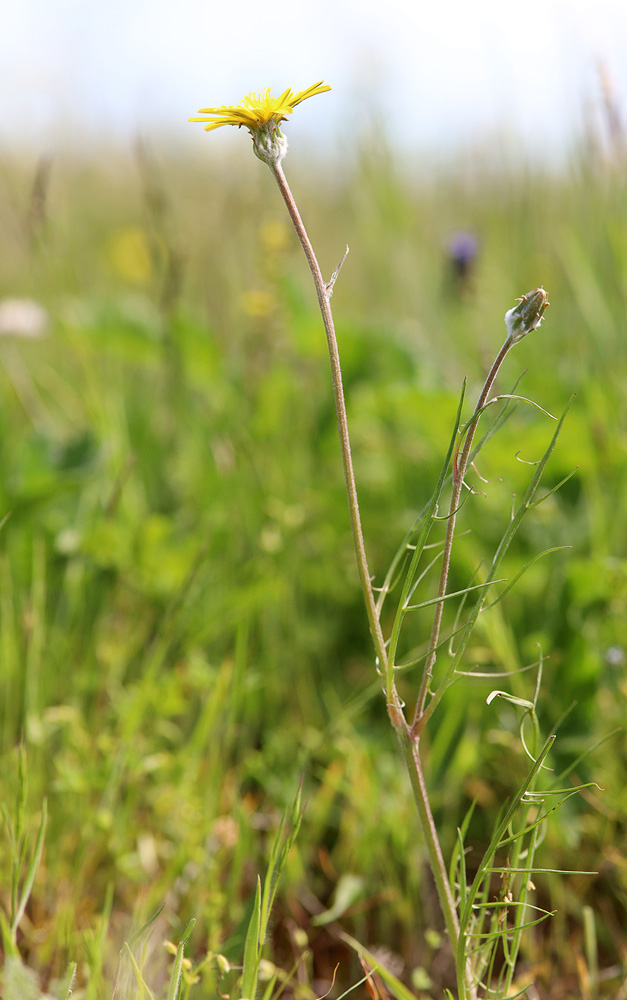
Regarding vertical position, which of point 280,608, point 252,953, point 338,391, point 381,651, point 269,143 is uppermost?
point 269,143

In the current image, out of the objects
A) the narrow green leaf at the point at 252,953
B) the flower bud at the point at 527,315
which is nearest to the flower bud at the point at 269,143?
the flower bud at the point at 527,315

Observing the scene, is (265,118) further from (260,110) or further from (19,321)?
(19,321)

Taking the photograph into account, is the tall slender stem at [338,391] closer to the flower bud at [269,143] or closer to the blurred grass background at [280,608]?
the flower bud at [269,143]

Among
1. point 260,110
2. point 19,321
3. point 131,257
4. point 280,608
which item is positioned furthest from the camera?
point 131,257

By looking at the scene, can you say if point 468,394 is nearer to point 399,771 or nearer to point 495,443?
point 495,443

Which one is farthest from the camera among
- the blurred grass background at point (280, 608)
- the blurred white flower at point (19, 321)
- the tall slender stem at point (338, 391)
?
the blurred white flower at point (19, 321)

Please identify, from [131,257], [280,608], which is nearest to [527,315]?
[280,608]

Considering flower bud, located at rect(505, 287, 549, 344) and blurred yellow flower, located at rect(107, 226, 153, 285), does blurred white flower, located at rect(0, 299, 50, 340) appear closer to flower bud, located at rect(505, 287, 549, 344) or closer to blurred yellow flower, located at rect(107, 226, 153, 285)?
flower bud, located at rect(505, 287, 549, 344)

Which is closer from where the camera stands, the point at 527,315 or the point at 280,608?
the point at 527,315

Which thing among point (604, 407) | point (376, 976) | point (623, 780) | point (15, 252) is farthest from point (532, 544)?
Answer: point (15, 252)
